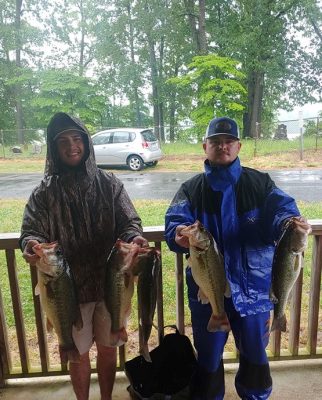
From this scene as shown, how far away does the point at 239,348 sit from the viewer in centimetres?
180

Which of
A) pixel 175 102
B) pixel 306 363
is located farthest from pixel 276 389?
pixel 175 102

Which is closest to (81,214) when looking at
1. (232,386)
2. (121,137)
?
(232,386)

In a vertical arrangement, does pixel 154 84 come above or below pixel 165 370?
above

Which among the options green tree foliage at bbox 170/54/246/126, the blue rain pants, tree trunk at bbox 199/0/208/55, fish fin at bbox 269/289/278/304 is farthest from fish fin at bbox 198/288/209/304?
tree trunk at bbox 199/0/208/55

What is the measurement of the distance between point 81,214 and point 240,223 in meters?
0.78

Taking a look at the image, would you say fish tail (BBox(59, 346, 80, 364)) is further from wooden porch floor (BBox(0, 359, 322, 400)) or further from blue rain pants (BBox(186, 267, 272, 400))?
wooden porch floor (BBox(0, 359, 322, 400))

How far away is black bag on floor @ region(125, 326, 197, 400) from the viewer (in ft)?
6.52

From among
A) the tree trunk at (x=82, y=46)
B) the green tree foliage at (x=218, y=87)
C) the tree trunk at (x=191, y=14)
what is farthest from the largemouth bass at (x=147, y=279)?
the tree trunk at (x=191, y=14)

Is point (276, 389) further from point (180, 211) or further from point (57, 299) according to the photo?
point (57, 299)

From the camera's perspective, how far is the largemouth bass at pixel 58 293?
53.7 inches

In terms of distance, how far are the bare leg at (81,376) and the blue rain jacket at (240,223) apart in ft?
2.79

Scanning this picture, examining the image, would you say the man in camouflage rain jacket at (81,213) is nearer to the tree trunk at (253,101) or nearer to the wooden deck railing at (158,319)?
the wooden deck railing at (158,319)

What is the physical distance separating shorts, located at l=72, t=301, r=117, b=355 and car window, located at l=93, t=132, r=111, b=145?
447 centimetres

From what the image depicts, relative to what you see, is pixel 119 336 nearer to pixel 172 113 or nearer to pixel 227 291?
pixel 227 291
